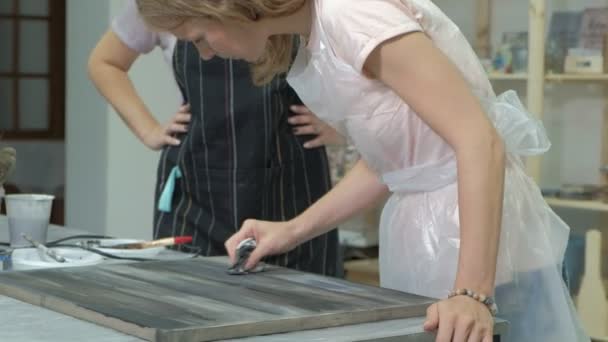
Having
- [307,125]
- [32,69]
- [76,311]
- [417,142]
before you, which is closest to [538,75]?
[307,125]

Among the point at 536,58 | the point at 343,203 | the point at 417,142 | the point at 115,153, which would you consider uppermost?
the point at 536,58

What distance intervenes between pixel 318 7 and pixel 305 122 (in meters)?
0.88

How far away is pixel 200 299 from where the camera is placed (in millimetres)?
1443

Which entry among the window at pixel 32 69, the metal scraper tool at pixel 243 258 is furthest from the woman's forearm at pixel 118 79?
the window at pixel 32 69

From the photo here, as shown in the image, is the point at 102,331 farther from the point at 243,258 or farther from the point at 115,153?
the point at 115,153

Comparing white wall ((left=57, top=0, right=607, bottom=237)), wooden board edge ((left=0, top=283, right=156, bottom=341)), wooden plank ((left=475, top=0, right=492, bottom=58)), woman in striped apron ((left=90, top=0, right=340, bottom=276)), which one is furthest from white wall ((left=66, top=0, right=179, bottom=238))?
wooden board edge ((left=0, top=283, right=156, bottom=341))

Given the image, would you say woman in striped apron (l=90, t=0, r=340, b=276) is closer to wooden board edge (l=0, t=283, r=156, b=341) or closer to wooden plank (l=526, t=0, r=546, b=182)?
wooden board edge (l=0, t=283, r=156, b=341)

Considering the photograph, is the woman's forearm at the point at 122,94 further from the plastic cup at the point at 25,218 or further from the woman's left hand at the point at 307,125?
the plastic cup at the point at 25,218

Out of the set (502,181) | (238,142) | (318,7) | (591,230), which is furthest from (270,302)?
(591,230)

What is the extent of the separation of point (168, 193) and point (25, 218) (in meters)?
0.48

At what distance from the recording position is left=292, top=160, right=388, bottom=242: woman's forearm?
73.9 inches

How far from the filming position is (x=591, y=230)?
370 centimetres

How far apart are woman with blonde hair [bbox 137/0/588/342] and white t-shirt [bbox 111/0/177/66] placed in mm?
785

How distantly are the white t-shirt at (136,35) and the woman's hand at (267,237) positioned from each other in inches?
33.5
